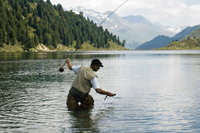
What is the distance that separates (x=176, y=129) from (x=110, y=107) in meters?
6.09

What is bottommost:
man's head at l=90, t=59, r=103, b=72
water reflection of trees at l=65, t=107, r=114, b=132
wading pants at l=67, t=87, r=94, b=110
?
water reflection of trees at l=65, t=107, r=114, b=132

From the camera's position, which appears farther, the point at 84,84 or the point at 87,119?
the point at 84,84

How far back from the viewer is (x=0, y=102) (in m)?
19.9

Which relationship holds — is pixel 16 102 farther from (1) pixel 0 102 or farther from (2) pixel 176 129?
(2) pixel 176 129

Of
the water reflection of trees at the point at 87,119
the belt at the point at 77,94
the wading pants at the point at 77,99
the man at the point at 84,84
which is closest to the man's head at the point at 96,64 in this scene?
the man at the point at 84,84

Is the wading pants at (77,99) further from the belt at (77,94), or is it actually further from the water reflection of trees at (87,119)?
the water reflection of trees at (87,119)

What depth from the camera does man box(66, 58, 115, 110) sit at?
562 inches

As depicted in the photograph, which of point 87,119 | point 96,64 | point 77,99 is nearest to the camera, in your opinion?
point 96,64

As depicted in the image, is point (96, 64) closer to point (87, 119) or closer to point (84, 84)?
point (84, 84)

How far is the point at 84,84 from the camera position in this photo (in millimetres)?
15086

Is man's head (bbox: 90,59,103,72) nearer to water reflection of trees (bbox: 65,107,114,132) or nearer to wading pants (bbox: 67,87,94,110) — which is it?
wading pants (bbox: 67,87,94,110)

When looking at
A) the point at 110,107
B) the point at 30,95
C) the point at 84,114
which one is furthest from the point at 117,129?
the point at 30,95

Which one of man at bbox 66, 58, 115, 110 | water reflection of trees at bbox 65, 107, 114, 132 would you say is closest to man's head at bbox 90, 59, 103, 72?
man at bbox 66, 58, 115, 110

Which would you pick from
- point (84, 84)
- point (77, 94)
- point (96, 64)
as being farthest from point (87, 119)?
point (96, 64)
